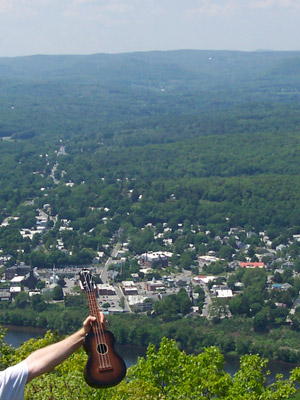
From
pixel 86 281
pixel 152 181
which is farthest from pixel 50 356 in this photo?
pixel 152 181

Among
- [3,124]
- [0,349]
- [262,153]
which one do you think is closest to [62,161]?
[262,153]

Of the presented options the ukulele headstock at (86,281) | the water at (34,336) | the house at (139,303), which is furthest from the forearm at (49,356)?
the house at (139,303)

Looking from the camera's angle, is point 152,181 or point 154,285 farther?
point 152,181

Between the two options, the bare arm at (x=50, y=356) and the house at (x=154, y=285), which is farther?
the house at (x=154, y=285)

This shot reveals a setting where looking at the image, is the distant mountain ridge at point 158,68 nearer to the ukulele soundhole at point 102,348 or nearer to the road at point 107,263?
the road at point 107,263

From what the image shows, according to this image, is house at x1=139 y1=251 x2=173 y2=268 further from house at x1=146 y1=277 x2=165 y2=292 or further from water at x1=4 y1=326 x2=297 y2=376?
water at x1=4 y1=326 x2=297 y2=376

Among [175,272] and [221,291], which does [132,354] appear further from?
[175,272]

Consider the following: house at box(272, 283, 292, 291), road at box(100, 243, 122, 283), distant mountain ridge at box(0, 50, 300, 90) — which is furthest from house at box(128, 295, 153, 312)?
distant mountain ridge at box(0, 50, 300, 90)
